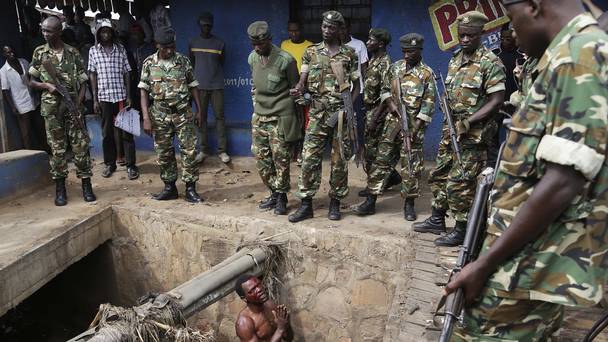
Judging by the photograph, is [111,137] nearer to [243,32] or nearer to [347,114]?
[243,32]

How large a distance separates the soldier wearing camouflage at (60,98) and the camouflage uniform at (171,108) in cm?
83

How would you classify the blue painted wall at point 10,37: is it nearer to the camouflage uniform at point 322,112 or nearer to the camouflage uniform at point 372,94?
the camouflage uniform at point 322,112

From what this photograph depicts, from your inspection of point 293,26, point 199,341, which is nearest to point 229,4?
point 293,26

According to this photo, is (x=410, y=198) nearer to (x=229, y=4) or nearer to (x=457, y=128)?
(x=457, y=128)

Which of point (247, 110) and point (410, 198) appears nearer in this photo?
point (410, 198)

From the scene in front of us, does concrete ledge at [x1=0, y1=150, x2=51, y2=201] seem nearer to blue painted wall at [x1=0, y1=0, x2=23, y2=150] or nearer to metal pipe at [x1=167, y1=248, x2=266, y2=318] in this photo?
blue painted wall at [x1=0, y1=0, x2=23, y2=150]

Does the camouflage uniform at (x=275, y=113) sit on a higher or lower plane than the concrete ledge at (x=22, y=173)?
higher

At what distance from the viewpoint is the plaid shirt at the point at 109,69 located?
22.0 ft

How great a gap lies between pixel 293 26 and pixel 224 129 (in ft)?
6.37

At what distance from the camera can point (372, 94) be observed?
552cm

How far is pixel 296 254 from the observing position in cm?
519

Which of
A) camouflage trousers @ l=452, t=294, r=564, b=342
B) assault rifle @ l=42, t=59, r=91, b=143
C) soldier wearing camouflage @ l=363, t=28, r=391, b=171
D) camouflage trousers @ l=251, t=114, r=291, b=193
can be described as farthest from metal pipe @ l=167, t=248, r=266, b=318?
camouflage trousers @ l=452, t=294, r=564, b=342

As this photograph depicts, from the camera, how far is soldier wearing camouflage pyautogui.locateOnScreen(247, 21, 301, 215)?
5086 mm

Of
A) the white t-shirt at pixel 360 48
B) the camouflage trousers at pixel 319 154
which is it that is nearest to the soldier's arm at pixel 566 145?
the camouflage trousers at pixel 319 154
